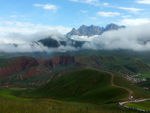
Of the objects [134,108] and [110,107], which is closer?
[134,108]

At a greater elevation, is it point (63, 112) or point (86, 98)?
point (63, 112)

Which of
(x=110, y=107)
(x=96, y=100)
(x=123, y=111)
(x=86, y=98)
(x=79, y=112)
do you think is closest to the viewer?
(x=79, y=112)

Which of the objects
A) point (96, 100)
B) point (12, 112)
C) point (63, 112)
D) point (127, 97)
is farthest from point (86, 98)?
point (12, 112)

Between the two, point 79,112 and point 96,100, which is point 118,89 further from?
point 79,112

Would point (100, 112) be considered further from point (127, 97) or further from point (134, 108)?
point (127, 97)

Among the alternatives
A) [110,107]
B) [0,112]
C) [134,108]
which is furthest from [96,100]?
[0,112]

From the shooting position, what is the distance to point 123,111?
4414 inches

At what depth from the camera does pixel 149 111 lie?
110000 mm

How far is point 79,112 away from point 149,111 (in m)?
31.2

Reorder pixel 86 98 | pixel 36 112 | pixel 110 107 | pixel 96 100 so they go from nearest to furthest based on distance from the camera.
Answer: pixel 36 112 → pixel 110 107 → pixel 96 100 → pixel 86 98

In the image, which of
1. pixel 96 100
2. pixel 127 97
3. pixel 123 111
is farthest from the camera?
pixel 96 100

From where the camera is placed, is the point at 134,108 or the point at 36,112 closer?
the point at 36,112

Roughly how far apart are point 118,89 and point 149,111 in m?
70.4

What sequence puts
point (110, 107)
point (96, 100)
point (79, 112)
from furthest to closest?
point (96, 100), point (110, 107), point (79, 112)
